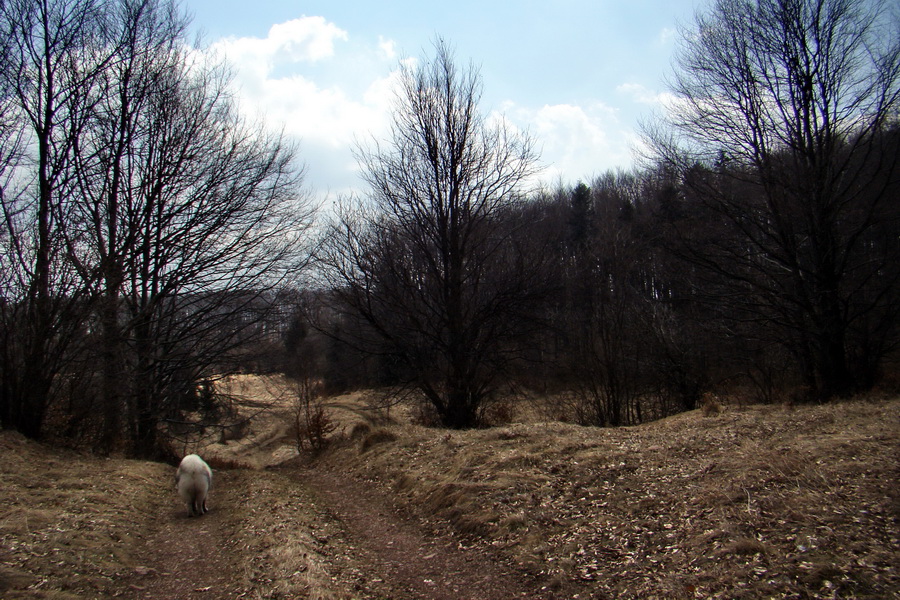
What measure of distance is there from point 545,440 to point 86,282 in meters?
10.1

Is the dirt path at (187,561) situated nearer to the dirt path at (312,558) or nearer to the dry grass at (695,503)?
the dirt path at (312,558)

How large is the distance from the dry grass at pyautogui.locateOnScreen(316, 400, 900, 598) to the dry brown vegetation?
0.06 feet

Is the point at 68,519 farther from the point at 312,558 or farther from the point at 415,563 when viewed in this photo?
the point at 415,563

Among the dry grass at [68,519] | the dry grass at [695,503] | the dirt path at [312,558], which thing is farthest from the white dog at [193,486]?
the dry grass at [695,503]

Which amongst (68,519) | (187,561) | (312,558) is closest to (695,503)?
(312,558)

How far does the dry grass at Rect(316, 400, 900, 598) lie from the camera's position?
423cm

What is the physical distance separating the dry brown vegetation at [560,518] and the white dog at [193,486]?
24cm

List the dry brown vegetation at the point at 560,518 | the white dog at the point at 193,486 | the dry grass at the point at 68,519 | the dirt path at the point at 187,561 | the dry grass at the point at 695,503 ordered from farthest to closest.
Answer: the white dog at the point at 193,486 → the dirt path at the point at 187,561 → the dry grass at the point at 68,519 → the dry brown vegetation at the point at 560,518 → the dry grass at the point at 695,503

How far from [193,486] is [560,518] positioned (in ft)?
18.3

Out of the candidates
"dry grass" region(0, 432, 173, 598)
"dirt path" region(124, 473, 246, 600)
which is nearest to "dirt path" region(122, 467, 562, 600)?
"dirt path" region(124, 473, 246, 600)

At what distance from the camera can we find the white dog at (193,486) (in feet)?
27.4

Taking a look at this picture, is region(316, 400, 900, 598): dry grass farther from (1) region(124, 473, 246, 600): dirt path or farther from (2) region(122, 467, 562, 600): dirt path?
(1) region(124, 473, 246, 600): dirt path

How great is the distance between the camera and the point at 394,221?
1603 cm

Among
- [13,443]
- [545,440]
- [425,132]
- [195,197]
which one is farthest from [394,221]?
[13,443]
